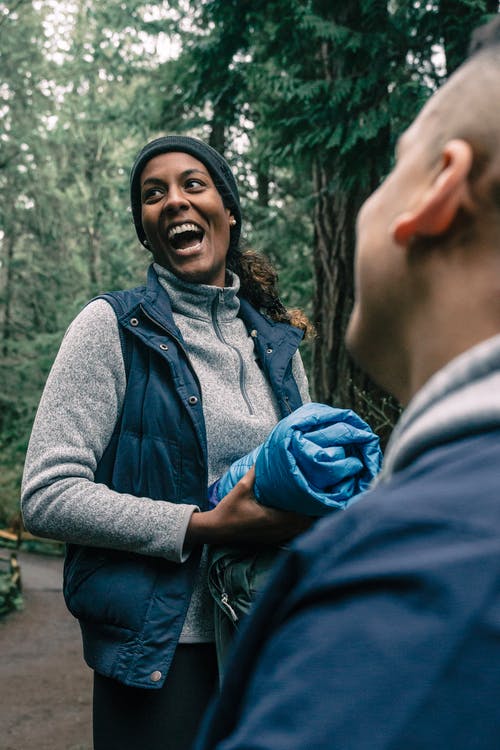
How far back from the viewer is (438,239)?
0.83 m

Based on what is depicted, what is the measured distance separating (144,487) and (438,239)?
1.39 m

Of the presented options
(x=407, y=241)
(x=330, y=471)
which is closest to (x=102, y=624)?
(x=330, y=471)

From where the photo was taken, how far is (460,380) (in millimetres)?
699

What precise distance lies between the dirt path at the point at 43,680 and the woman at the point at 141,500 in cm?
491

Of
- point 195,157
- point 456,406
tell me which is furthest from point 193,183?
point 456,406

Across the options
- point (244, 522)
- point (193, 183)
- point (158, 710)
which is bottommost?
point (158, 710)

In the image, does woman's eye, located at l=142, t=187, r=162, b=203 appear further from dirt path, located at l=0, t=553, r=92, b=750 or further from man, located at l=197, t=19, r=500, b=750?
dirt path, located at l=0, t=553, r=92, b=750

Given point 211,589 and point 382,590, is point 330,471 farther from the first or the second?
point 382,590

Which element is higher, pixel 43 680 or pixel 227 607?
pixel 227 607

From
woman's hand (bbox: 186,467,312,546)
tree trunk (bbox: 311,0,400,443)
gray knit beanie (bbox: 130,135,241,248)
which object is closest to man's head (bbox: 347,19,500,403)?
woman's hand (bbox: 186,467,312,546)

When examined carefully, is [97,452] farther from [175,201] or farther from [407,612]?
[407,612]

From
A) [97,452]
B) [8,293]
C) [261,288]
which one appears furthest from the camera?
[8,293]

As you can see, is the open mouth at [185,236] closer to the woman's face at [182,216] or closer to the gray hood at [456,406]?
the woman's face at [182,216]

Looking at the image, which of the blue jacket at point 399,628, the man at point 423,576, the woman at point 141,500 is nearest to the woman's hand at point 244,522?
the woman at point 141,500
